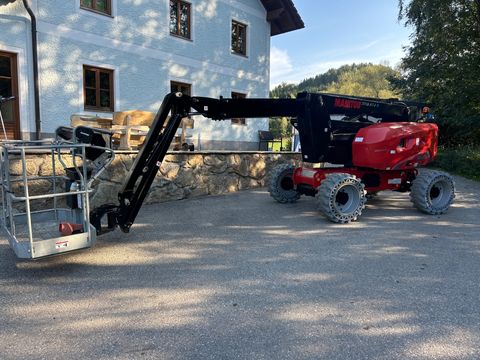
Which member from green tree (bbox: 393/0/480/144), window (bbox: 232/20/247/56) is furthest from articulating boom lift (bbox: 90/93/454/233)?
window (bbox: 232/20/247/56)

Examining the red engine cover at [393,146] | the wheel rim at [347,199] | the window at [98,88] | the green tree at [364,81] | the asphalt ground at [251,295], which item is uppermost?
the green tree at [364,81]

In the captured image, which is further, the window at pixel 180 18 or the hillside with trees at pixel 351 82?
the hillside with trees at pixel 351 82

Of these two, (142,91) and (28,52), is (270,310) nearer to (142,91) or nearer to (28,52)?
(28,52)

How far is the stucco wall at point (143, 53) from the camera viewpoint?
428 inches

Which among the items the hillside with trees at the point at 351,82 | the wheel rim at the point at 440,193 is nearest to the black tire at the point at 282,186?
the wheel rim at the point at 440,193

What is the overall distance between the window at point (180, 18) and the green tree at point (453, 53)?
33.7ft

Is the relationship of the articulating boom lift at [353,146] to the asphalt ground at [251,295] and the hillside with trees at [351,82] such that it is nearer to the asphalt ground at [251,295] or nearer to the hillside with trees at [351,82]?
the asphalt ground at [251,295]

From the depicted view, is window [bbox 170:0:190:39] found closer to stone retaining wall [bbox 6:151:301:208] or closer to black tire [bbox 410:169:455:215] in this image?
stone retaining wall [bbox 6:151:301:208]

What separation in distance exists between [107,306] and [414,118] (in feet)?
22.0

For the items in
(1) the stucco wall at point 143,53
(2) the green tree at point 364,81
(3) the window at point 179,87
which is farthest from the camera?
(2) the green tree at point 364,81

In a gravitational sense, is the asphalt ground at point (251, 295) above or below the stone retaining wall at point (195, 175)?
below

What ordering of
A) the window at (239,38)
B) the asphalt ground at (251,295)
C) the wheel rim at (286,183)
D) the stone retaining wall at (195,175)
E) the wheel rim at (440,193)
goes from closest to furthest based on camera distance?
the asphalt ground at (251,295), the wheel rim at (440,193), the stone retaining wall at (195,175), the wheel rim at (286,183), the window at (239,38)

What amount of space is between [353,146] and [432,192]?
1.80 meters

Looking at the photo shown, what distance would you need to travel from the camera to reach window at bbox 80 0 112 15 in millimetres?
11695
